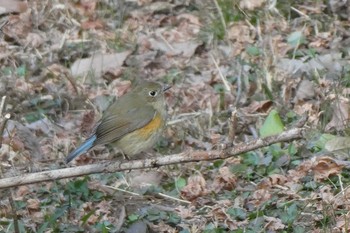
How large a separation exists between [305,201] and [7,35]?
414 cm

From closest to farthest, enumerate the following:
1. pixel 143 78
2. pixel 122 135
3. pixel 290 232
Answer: pixel 290 232
pixel 122 135
pixel 143 78

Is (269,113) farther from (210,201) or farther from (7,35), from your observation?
(7,35)

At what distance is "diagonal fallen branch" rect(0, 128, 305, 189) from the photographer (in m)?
4.36

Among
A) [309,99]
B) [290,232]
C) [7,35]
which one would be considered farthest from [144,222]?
[7,35]

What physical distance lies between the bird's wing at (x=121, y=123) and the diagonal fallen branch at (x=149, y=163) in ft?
2.58

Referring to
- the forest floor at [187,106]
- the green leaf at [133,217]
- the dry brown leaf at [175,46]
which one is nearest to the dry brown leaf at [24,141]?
the forest floor at [187,106]

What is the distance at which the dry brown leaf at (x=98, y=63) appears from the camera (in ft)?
27.0

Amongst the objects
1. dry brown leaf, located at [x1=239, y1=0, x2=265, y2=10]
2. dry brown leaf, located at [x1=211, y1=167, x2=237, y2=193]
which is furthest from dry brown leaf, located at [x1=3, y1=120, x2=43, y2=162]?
dry brown leaf, located at [x1=239, y1=0, x2=265, y2=10]

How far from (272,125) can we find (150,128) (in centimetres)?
102

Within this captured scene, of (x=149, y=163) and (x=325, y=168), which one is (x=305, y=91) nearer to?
(x=325, y=168)

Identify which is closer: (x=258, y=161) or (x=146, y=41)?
(x=258, y=161)

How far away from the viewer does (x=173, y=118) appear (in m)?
7.36

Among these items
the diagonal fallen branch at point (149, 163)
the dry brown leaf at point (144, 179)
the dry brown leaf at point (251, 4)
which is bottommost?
the dry brown leaf at point (144, 179)

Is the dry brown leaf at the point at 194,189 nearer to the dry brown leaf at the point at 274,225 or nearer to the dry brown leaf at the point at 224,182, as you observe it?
the dry brown leaf at the point at 224,182
